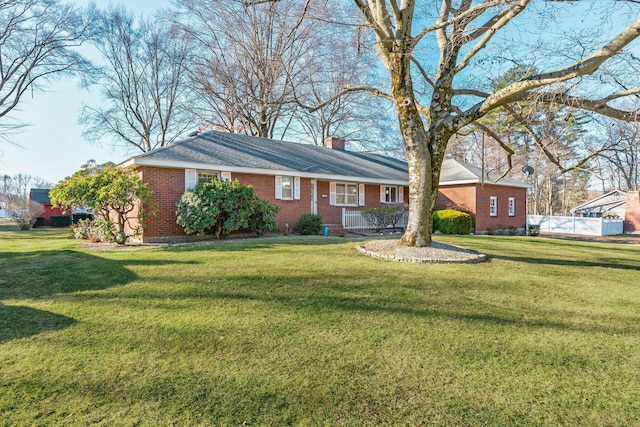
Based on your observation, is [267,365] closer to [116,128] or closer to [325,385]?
[325,385]

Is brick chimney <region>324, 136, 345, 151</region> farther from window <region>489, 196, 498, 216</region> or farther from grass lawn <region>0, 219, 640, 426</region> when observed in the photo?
grass lawn <region>0, 219, 640, 426</region>

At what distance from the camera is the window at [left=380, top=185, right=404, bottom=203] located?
61.7 ft

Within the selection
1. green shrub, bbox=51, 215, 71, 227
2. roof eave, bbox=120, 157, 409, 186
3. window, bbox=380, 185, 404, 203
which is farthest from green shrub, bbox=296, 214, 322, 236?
green shrub, bbox=51, 215, 71, 227

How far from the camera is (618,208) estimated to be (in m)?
32.2

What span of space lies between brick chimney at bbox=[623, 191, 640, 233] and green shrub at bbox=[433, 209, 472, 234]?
18937 millimetres

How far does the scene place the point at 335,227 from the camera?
1628 cm

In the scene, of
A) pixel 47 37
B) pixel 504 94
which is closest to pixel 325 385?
pixel 504 94

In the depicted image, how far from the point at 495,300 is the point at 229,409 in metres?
4.05

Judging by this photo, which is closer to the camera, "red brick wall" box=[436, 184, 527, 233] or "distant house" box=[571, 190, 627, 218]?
"red brick wall" box=[436, 184, 527, 233]

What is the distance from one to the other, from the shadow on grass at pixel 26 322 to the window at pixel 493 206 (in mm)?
20461

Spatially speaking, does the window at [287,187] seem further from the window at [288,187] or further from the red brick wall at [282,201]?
the red brick wall at [282,201]

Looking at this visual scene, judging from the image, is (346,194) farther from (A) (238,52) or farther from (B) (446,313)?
(B) (446,313)

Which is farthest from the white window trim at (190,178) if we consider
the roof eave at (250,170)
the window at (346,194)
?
the window at (346,194)

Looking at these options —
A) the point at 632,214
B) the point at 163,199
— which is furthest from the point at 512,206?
the point at 163,199
